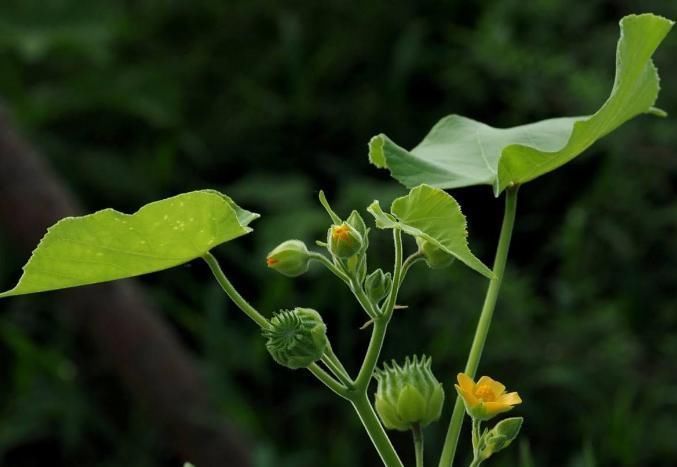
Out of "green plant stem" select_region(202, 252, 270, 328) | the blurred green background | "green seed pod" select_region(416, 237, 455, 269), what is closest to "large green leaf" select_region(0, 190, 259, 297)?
"green plant stem" select_region(202, 252, 270, 328)

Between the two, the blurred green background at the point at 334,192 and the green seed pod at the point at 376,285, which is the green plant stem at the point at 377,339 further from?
the blurred green background at the point at 334,192

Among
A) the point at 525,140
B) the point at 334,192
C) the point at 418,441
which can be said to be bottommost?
the point at 334,192

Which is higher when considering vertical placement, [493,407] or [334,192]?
[493,407]

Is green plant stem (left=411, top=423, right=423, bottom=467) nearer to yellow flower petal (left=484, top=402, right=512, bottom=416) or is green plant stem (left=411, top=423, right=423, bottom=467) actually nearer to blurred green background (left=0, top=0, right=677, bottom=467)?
yellow flower petal (left=484, top=402, right=512, bottom=416)

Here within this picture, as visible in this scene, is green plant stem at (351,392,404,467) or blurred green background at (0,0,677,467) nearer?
green plant stem at (351,392,404,467)

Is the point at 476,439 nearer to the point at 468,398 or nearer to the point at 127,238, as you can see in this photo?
the point at 468,398

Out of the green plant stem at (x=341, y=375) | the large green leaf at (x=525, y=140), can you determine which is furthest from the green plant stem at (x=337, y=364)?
the large green leaf at (x=525, y=140)

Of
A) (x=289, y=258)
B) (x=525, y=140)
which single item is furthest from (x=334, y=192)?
(x=289, y=258)
